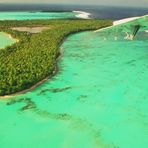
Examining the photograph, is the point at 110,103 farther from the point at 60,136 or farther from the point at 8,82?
the point at 8,82

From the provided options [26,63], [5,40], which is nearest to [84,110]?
[26,63]

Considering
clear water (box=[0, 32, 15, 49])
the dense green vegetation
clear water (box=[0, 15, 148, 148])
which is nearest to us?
clear water (box=[0, 15, 148, 148])

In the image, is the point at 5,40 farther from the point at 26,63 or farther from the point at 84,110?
the point at 84,110

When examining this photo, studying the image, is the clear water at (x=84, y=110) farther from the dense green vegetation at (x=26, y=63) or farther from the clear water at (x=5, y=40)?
the clear water at (x=5, y=40)

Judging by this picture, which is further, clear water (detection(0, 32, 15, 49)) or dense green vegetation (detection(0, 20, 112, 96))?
clear water (detection(0, 32, 15, 49))

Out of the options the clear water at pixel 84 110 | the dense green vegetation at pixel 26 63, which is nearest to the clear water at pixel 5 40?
the dense green vegetation at pixel 26 63

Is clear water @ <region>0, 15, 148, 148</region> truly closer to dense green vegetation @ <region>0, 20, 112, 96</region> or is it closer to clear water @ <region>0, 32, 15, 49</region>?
dense green vegetation @ <region>0, 20, 112, 96</region>

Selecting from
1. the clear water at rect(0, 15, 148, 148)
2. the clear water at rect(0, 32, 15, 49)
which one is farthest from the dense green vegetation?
the clear water at rect(0, 32, 15, 49)

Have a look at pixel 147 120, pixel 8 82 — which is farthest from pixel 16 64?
pixel 147 120

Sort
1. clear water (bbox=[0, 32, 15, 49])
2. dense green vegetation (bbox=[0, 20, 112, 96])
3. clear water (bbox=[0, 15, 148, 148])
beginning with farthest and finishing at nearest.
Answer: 1. clear water (bbox=[0, 32, 15, 49])
2. dense green vegetation (bbox=[0, 20, 112, 96])
3. clear water (bbox=[0, 15, 148, 148])
